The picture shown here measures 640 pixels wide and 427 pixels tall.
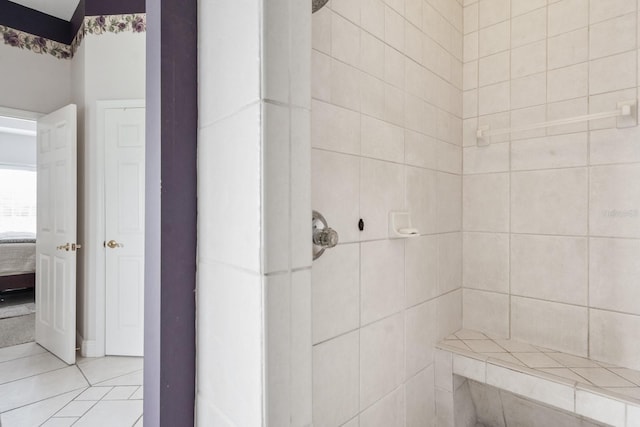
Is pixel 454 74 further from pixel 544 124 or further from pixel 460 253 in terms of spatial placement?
pixel 460 253

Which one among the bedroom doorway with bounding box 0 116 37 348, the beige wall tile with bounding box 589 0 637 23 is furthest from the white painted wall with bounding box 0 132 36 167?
the beige wall tile with bounding box 589 0 637 23

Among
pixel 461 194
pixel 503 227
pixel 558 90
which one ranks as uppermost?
pixel 558 90

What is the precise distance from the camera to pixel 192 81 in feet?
2.31

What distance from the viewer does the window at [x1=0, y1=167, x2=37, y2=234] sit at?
6035 millimetres

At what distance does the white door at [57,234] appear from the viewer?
2579 millimetres

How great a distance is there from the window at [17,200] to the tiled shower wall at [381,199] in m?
7.20

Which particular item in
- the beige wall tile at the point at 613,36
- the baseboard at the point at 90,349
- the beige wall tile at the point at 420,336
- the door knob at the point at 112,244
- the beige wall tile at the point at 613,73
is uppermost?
the beige wall tile at the point at 613,36

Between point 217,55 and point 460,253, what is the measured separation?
1513mm

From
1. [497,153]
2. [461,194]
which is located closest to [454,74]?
[497,153]

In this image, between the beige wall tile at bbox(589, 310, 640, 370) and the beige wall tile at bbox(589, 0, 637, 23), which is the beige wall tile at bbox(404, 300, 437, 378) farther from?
the beige wall tile at bbox(589, 0, 637, 23)

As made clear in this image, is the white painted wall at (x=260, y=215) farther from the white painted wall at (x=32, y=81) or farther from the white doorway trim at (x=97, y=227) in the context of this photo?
the white painted wall at (x=32, y=81)

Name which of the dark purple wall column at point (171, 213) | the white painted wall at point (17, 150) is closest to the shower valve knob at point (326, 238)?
the dark purple wall column at point (171, 213)

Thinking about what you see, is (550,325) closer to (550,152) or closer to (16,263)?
(550,152)

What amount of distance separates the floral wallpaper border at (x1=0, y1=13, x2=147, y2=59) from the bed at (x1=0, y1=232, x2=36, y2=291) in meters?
2.54
